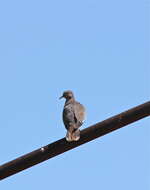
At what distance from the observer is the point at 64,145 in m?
5.62

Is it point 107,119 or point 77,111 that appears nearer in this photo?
point 107,119

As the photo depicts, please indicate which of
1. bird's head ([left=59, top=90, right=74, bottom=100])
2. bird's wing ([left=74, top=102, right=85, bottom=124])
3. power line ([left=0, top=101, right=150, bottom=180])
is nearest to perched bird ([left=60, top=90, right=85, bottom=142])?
bird's wing ([left=74, top=102, right=85, bottom=124])

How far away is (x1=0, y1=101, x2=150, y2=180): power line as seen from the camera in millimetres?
5340

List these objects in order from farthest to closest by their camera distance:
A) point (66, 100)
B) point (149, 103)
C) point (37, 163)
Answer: point (66, 100) → point (37, 163) → point (149, 103)

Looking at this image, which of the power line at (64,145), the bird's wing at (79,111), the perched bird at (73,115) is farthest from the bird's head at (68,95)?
→ the power line at (64,145)

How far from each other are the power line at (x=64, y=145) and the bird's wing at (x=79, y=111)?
391 cm

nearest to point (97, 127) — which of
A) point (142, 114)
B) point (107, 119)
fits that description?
point (107, 119)

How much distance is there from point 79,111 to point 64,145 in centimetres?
460

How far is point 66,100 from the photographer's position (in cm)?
1247

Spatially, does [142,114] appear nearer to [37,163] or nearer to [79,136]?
[79,136]

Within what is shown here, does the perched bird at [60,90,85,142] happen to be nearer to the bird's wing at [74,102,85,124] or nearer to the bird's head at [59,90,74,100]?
the bird's wing at [74,102,85,124]

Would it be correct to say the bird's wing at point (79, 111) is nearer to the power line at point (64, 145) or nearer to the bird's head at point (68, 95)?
the bird's head at point (68, 95)

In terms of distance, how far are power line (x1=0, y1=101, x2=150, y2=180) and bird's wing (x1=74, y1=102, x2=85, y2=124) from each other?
3.91 metres

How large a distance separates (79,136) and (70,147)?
0.15 m
